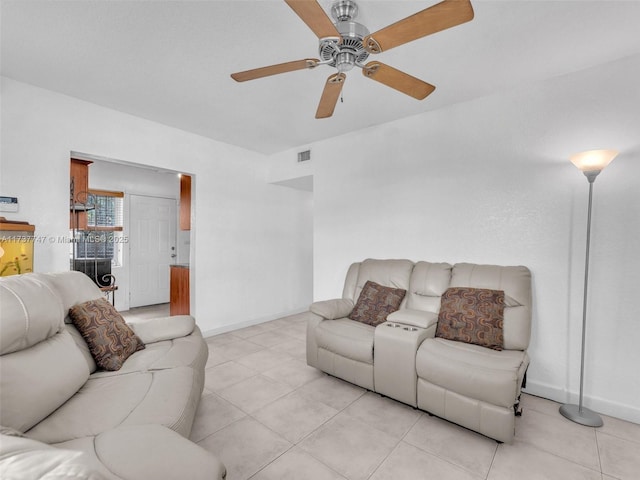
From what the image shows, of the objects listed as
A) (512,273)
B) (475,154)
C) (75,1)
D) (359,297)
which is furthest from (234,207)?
(512,273)

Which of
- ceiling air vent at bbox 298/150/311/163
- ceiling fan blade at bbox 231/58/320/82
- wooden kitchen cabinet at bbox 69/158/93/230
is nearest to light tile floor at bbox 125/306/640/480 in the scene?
ceiling fan blade at bbox 231/58/320/82

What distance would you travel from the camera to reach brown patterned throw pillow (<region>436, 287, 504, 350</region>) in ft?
7.44

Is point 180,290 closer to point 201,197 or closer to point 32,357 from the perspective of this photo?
point 201,197

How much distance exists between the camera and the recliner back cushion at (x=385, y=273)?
3.01m

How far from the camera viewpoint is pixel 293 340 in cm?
385

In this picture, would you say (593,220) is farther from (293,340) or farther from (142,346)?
(142,346)

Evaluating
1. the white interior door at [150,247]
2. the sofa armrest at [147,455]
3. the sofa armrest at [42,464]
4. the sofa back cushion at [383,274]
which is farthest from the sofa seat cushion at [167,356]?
the white interior door at [150,247]

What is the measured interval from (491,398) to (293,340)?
2456 mm

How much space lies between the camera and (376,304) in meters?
2.87

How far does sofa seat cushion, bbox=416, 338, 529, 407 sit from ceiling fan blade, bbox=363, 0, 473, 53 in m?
1.91

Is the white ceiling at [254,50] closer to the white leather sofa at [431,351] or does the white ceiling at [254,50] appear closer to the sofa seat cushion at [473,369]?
the white leather sofa at [431,351]

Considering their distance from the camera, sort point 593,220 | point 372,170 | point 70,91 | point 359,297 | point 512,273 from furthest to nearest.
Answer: point 372,170 < point 359,297 < point 70,91 < point 512,273 < point 593,220

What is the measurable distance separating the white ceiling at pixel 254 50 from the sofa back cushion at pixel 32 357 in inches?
64.7

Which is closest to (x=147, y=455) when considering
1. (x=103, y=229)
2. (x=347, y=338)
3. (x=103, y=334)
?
(x=103, y=334)
